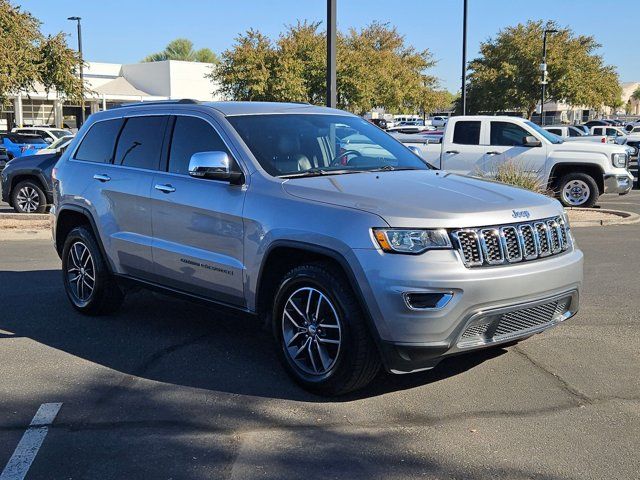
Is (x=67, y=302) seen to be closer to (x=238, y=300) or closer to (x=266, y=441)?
(x=238, y=300)

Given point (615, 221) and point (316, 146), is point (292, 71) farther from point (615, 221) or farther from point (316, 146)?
point (316, 146)

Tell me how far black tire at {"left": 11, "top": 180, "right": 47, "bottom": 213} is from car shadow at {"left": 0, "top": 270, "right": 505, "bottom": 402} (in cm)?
667

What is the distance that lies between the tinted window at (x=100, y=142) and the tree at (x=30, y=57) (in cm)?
1725

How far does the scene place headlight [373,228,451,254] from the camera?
163 inches

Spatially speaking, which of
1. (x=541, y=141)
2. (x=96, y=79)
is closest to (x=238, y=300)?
(x=541, y=141)

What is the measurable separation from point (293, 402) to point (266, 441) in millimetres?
591

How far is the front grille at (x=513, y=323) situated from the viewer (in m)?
4.24

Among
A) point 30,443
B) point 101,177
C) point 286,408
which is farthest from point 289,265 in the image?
point 101,177

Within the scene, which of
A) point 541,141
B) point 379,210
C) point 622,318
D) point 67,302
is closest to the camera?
point 379,210

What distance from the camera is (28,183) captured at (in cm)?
1394

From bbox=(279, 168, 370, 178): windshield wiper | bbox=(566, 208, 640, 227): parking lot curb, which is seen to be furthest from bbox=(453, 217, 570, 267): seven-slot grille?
bbox=(566, 208, 640, 227): parking lot curb

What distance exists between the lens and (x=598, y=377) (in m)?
4.97

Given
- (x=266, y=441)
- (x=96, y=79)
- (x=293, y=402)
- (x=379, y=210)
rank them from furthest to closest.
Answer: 1. (x=96, y=79)
2. (x=293, y=402)
3. (x=379, y=210)
4. (x=266, y=441)

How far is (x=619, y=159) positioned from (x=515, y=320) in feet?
38.2
